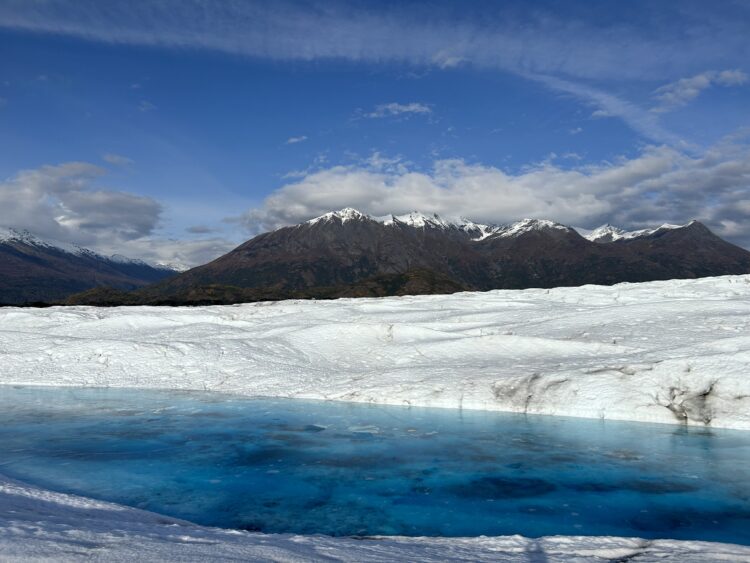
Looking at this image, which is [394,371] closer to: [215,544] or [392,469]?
[392,469]

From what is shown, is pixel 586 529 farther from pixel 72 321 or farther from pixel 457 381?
pixel 72 321

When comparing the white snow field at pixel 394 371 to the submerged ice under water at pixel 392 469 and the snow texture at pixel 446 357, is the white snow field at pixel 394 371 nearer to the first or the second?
the snow texture at pixel 446 357

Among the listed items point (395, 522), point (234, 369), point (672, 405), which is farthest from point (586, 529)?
point (234, 369)

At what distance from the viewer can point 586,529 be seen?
13.0 meters

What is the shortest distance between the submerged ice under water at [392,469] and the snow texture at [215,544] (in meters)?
1.81

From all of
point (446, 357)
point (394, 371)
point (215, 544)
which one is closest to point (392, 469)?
point (215, 544)

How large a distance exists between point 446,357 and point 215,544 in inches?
1128

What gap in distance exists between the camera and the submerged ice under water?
13.7m

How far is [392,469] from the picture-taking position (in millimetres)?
18047

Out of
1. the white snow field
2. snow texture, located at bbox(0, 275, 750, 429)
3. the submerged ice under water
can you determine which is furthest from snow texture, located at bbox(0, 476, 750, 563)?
snow texture, located at bbox(0, 275, 750, 429)

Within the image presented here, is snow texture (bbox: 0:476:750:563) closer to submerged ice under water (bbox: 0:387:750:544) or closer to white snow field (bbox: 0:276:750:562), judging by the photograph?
white snow field (bbox: 0:276:750:562)

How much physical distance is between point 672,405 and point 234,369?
2628cm

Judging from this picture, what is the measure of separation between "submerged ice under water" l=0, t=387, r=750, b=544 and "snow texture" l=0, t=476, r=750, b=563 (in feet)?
5.93

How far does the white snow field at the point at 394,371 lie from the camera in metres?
9.45
